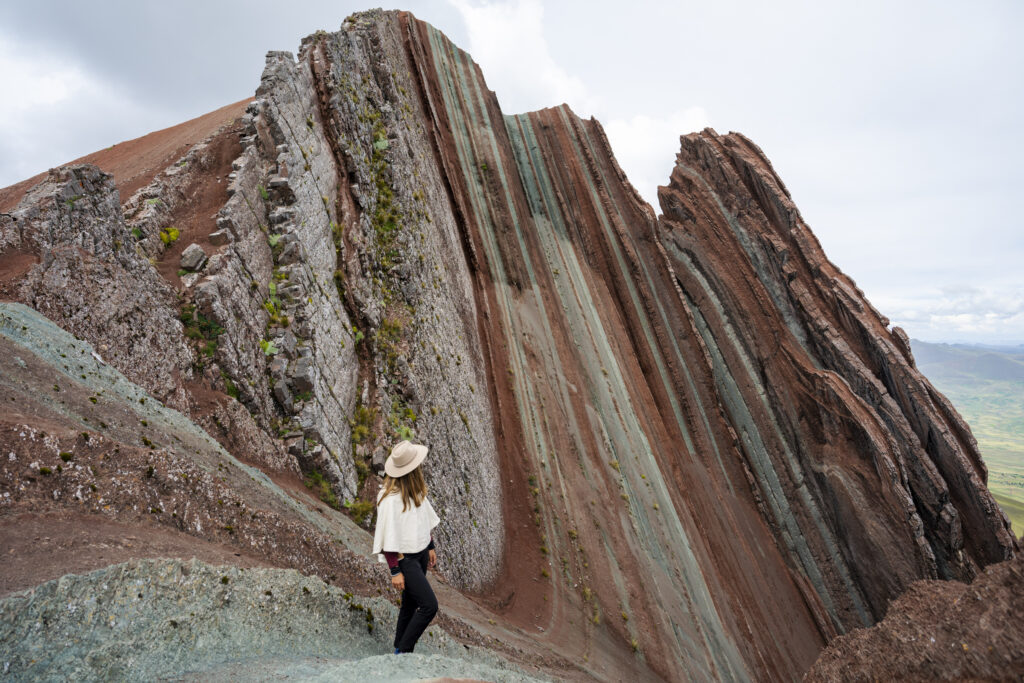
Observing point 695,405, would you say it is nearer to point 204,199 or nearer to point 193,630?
point 204,199

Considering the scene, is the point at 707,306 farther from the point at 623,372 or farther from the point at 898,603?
the point at 898,603

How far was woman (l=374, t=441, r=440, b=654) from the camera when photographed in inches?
212

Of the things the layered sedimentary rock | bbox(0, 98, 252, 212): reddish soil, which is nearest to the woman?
the layered sedimentary rock

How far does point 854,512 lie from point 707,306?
947cm

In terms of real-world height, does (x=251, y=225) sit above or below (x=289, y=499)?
above

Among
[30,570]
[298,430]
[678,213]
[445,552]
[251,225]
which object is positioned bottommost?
[445,552]

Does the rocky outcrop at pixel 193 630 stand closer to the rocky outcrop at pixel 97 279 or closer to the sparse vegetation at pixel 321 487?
the sparse vegetation at pixel 321 487

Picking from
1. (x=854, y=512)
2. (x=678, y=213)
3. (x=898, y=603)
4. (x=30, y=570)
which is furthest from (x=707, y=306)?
(x=30, y=570)

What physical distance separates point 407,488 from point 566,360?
15.3m

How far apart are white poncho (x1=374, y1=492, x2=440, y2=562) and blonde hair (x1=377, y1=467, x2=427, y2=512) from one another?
38 mm

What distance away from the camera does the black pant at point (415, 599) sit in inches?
211

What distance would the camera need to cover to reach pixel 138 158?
49.5ft

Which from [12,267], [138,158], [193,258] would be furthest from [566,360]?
[12,267]

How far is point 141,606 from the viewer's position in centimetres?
405
